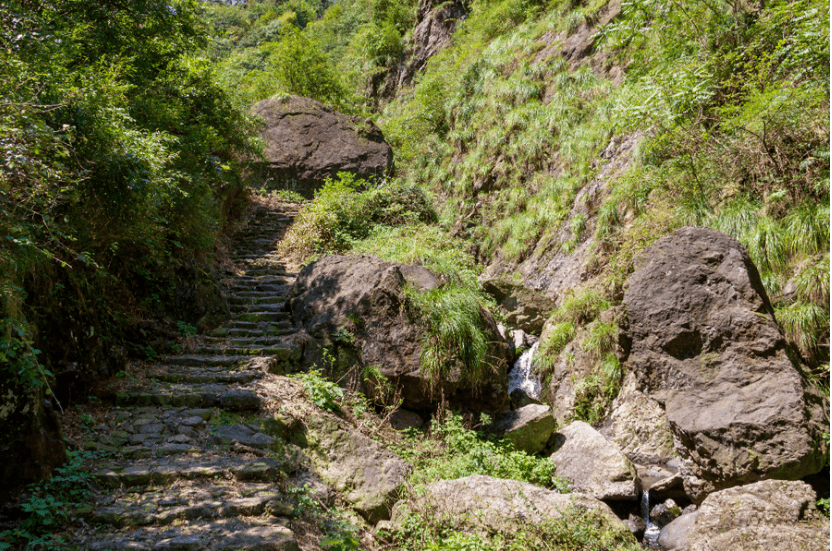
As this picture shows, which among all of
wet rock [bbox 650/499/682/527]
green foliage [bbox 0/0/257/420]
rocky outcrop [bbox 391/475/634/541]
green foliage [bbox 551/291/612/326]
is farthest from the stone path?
green foliage [bbox 551/291/612/326]

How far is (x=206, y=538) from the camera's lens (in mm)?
3223

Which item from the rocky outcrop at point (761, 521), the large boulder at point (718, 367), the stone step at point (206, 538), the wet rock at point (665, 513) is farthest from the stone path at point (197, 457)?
the large boulder at point (718, 367)

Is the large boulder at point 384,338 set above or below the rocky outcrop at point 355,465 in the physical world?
above

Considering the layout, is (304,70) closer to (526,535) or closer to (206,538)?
(206,538)

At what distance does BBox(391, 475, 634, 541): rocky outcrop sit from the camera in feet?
13.5

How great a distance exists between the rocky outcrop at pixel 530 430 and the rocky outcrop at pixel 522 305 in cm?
233

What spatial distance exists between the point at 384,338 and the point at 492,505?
2.75m

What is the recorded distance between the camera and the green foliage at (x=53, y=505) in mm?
2852

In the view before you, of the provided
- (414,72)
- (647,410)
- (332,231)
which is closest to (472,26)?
(414,72)

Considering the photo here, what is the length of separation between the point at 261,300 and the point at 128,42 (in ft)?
15.1

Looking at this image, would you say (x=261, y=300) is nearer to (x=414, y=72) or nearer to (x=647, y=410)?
(x=647, y=410)

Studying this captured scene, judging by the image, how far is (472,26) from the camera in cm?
1803

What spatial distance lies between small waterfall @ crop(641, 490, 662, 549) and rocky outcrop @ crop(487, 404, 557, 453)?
1.27 m

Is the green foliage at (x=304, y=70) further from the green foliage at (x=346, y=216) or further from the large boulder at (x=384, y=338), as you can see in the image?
the large boulder at (x=384, y=338)
